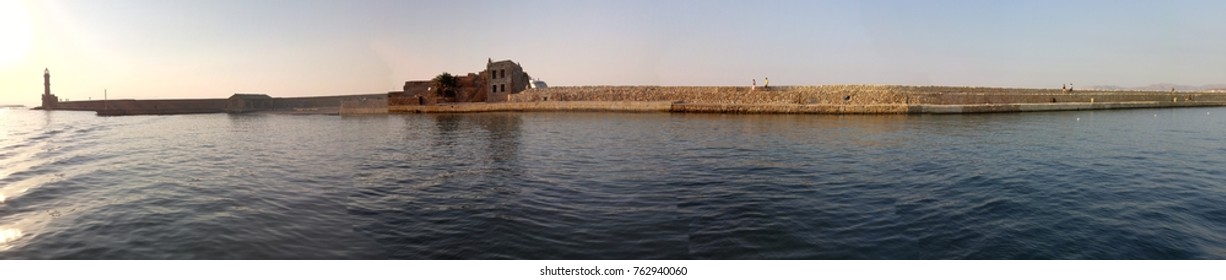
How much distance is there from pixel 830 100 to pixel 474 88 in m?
36.6

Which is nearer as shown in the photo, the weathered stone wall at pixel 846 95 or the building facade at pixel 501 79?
the weathered stone wall at pixel 846 95

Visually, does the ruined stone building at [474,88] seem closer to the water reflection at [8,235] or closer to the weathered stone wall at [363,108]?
the weathered stone wall at [363,108]

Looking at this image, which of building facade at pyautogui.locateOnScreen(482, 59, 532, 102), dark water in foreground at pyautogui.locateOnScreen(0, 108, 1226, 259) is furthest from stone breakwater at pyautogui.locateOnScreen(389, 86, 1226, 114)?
dark water in foreground at pyautogui.locateOnScreen(0, 108, 1226, 259)

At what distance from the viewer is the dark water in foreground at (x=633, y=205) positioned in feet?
19.5

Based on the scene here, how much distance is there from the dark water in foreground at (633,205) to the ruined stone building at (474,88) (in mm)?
45675

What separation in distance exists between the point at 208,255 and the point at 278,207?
8.92ft

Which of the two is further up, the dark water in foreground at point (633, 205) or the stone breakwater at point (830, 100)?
the stone breakwater at point (830, 100)

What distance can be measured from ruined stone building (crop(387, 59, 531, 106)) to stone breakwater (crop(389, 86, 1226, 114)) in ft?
10.2

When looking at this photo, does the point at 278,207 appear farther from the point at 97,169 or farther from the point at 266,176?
the point at 97,169

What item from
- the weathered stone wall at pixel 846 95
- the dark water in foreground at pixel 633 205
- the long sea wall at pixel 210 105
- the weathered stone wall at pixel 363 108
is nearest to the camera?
the dark water in foreground at pixel 633 205

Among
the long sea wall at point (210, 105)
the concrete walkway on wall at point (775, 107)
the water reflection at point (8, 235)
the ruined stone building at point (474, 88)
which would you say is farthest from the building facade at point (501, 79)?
the water reflection at point (8, 235)

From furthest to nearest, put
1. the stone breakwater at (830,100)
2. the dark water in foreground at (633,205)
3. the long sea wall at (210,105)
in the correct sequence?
the long sea wall at (210,105) < the stone breakwater at (830,100) < the dark water in foreground at (633,205)

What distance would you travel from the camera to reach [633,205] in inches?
311

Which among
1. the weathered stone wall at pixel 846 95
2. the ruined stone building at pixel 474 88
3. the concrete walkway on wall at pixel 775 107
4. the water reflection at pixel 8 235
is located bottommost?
the water reflection at pixel 8 235
